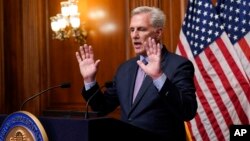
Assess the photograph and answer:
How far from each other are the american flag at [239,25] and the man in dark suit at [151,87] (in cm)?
140

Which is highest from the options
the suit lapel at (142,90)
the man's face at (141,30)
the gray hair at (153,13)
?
the gray hair at (153,13)

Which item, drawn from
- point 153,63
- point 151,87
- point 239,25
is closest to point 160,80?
point 153,63

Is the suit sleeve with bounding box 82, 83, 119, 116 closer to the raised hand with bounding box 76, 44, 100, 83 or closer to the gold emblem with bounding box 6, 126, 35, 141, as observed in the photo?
the raised hand with bounding box 76, 44, 100, 83

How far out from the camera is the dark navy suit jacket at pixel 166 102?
2.02 meters

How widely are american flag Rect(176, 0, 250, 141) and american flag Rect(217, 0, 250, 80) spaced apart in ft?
0.16

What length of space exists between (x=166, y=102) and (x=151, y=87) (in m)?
0.26

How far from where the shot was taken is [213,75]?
12.2ft

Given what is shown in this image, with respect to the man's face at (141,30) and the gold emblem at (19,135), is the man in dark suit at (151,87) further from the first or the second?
the gold emblem at (19,135)

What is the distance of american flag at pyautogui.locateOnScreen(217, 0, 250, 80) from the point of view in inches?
142

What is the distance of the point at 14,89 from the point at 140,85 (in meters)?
3.80

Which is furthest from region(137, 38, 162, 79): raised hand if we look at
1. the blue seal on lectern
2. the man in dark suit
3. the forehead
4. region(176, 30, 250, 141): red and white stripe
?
region(176, 30, 250, 141): red and white stripe

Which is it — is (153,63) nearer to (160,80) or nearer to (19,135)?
(160,80)

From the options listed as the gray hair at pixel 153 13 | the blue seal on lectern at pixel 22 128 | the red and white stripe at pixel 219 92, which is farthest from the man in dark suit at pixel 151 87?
the red and white stripe at pixel 219 92

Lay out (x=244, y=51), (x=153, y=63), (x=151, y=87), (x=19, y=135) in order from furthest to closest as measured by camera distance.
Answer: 1. (x=244, y=51)
2. (x=151, y=87)
3. (x=153, y=63)
4. (x=19, y=135)
